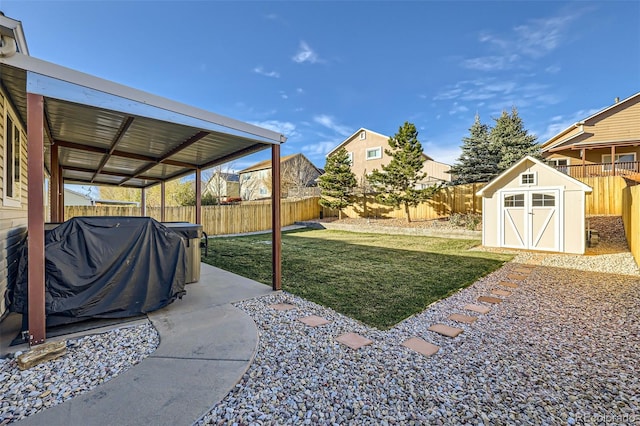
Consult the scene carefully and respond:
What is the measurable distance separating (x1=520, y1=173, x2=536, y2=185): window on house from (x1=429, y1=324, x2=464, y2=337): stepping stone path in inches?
303

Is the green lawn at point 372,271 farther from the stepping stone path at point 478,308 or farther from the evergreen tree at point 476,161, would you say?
the evergreen tree at point 476,161

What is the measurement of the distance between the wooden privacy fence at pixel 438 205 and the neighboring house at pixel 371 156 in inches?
203

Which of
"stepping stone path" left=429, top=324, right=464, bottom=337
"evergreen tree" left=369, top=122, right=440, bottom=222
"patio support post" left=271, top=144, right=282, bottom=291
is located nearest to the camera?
"stepping stone path" left=429, top=324, right=464, bottom=337

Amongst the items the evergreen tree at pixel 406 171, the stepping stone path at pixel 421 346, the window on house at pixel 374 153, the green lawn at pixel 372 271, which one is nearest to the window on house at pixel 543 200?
the green lawn at pixel 372 271

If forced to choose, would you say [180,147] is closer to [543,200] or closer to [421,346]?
[421,346]

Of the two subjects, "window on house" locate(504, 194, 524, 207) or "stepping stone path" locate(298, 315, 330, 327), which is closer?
"stepping stone path" locate(298, 315, 330, 327)

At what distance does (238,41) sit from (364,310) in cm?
989

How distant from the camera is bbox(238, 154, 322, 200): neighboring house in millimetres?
25094

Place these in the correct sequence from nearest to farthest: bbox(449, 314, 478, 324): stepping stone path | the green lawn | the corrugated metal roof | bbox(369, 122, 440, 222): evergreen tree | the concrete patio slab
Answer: the concrete patio slab
the corrugated metal roof
bbox(449, 314, 478, 324): stepping stone path
the green lawn
bbox(369, 122, 440, 222): evergreen tree

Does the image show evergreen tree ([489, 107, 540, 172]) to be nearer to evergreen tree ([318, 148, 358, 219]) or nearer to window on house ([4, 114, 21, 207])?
evergreen tree ([318, 148, 358, 219])

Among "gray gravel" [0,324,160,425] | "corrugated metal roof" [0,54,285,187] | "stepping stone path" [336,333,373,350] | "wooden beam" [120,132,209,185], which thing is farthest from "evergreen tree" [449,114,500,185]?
"gray gravel" [0,324,160,425]

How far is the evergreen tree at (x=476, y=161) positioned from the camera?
15.8 meters

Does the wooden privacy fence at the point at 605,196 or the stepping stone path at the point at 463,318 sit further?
the wooden privacy fence at the point at 605,196

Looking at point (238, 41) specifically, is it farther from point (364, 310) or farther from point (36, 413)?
point (36, 413)
